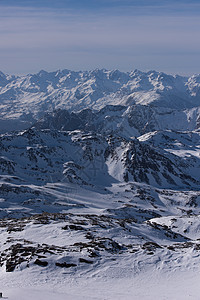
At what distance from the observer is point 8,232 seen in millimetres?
67812

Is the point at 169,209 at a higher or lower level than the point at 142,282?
lower

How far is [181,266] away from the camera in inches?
1887

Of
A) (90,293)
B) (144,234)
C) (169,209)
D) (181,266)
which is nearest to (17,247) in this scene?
(90,293)

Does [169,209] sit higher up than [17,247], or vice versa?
[17,247]

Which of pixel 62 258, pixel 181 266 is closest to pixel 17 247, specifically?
pixel 62 258

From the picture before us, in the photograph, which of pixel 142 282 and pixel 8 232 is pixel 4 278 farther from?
pixel 8 232

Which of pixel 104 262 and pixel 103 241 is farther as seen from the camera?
pixel 103 241

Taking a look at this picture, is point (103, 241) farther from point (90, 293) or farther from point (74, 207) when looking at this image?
point (74, 207)

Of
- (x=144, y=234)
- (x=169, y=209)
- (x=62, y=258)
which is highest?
(x=62, y=258)

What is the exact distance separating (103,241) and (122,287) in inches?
630

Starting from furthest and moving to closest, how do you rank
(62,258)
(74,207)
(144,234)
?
(74,207), (144,234), (62,258)

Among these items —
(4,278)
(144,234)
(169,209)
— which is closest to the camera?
(4,278)

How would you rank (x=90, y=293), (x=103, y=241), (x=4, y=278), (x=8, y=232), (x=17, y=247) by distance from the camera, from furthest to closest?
(x=8, y=232) → (x=103, y=241) → (x=17, y=247) → (x=4, y=278) → (x=90, y=293)

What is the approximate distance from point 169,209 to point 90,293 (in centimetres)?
17017
